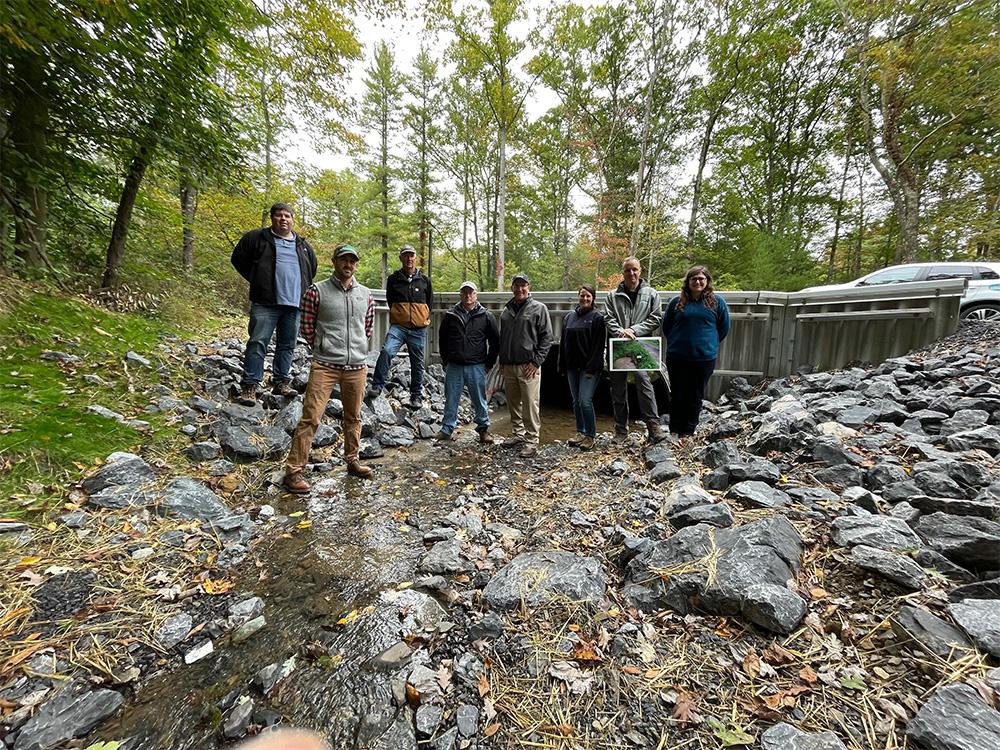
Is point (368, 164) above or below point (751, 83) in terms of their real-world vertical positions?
below

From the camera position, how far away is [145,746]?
145 cm

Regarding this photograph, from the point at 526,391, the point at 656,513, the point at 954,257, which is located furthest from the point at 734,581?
the point at 954,257

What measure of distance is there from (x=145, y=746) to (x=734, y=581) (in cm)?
252

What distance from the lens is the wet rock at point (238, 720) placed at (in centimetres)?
149

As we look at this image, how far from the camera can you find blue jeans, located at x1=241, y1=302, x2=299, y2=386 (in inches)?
169

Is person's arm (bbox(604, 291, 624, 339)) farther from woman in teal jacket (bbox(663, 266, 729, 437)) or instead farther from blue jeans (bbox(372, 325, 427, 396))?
blue jeans (bbox(372, 325, 427, 396))

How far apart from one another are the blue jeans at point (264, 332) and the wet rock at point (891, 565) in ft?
16.9

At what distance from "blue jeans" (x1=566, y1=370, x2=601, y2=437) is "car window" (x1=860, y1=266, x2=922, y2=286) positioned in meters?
9.36

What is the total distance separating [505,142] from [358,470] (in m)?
16.4

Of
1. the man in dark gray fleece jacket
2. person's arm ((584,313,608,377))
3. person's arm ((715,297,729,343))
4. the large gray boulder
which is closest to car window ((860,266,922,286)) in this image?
person's arm ((715,297,729,343))

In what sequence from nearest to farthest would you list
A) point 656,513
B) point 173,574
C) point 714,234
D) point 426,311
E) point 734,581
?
point 734,581
point 173,574
point 656,513
point 426,311
point 714,234

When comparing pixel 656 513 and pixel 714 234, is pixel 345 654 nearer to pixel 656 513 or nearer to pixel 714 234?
pixel 656 513

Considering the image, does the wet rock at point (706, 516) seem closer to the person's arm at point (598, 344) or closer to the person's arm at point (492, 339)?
the person's arm at point (598, 344)

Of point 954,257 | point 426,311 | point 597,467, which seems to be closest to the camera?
point 597,467
